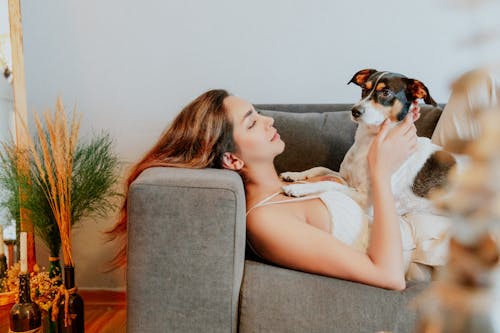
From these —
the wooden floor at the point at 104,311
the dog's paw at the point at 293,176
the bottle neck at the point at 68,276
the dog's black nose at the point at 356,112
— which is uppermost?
the dog's black nose at the point at 356,112

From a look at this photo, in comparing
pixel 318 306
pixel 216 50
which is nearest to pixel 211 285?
pixel 318 306

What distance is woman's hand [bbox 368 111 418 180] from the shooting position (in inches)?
52.5

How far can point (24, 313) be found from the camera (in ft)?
5.27

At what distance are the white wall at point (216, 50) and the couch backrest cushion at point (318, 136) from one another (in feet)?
1.27

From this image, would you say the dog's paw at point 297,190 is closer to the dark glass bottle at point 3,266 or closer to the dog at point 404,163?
the dog at point 404,163

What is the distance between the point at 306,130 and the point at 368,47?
0.63 m

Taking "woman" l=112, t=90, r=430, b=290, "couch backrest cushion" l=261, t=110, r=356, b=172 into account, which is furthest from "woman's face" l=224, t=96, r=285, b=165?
"couch backrest cushion" l=261, t=110, r=356, b=172

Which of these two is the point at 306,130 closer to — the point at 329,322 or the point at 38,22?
the point at 329,322

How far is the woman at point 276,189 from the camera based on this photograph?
117 centimetres

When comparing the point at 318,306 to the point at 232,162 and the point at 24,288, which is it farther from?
the point at 24,288

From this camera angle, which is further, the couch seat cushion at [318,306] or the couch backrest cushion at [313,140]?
the couch backrest cushion at [313,140]

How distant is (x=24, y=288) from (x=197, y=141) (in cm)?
80

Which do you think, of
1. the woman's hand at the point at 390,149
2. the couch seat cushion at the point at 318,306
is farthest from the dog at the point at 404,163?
the couch seat cushion at the point at 318,306

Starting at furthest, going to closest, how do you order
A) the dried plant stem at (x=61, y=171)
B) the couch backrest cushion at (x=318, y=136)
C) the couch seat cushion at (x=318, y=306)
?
the couch backrest cushion at (x=318, y=136) < the dried plant stem at (x=61, y=171) < the couch seat cushion at (x=318, y=306)
